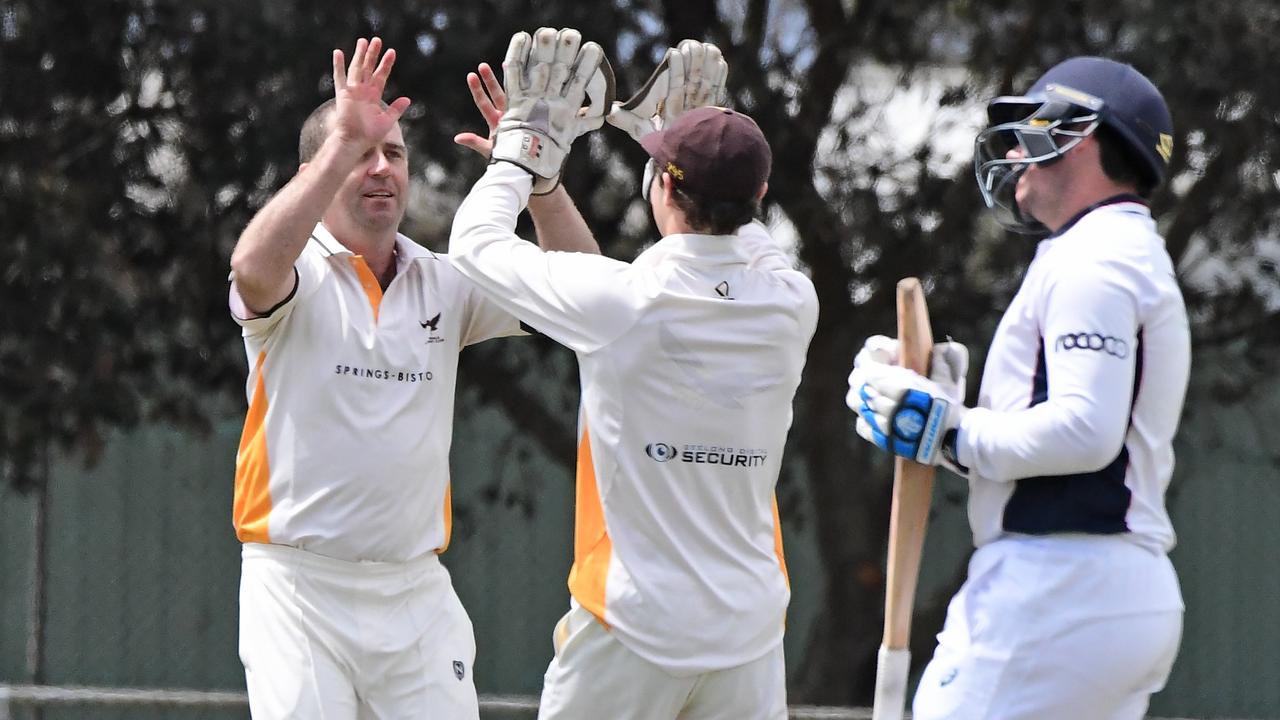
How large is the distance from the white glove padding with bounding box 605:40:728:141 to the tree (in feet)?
9.29

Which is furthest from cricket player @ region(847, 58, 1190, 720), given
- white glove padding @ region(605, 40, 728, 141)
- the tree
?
the tree

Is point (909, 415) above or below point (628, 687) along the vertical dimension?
above

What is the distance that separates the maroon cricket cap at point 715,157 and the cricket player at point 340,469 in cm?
79

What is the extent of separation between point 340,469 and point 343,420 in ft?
0.40

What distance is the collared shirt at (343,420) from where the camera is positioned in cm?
416

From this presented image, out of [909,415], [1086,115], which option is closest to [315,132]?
[909,415]

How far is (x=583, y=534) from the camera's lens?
3.75m

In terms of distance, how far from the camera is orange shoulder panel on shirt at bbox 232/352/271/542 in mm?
4207

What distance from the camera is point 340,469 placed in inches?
164

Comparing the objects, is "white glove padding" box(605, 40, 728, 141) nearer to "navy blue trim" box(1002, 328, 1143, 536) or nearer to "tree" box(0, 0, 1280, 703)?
"navy blue trim" box(1002, 328, 1143, 536)

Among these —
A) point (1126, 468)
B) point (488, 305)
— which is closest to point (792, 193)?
point (488, 305)

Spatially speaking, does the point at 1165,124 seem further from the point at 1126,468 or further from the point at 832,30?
the point at 832,30

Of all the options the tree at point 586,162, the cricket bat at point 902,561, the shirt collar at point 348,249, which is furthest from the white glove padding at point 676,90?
the tree at point 586,162

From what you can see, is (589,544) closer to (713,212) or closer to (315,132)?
(713,212)
